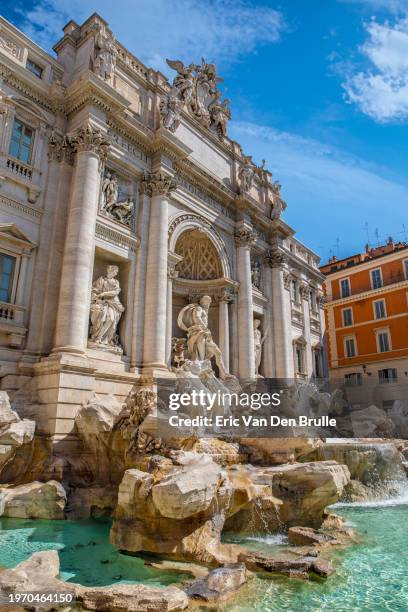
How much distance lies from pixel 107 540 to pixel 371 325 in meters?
25.4

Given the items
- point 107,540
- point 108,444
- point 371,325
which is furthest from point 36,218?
point 371,325

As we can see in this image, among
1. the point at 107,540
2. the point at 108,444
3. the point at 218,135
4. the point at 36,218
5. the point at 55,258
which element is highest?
the point at 218,135

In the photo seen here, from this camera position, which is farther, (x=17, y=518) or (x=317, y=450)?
(x=317, y=450)

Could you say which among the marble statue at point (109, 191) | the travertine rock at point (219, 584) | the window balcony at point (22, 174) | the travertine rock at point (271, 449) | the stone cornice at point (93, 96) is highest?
the stone cornice at point (93, 96)

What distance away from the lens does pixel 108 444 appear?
9.02 m

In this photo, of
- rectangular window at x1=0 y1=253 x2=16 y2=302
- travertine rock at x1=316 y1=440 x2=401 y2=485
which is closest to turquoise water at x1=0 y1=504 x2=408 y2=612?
travertine rock at x1=316 y1=440 x2=401 y2=485

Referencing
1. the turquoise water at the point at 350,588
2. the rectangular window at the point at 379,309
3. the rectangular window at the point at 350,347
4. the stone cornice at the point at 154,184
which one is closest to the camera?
the turquoise water at the point at 350,588

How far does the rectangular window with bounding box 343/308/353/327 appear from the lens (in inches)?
1168

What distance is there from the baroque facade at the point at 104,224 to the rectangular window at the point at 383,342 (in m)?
12.7

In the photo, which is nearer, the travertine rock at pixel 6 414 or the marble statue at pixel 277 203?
the travertine rock at pixel 6 414

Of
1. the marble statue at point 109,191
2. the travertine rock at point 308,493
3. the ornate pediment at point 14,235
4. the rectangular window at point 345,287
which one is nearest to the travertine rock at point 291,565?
the travertine rock at point 308,493

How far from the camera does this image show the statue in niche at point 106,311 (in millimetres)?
11758

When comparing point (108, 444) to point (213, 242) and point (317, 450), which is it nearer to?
point (317, 450)

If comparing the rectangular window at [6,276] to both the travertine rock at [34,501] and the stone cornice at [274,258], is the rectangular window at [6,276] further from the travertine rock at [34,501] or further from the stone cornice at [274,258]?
the stone cornice at [274,258]
